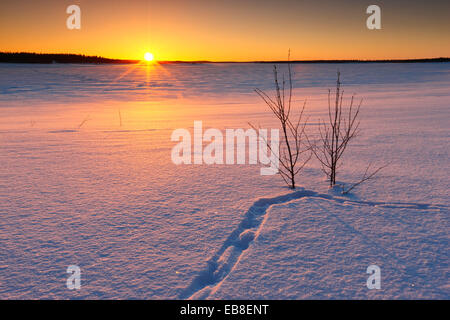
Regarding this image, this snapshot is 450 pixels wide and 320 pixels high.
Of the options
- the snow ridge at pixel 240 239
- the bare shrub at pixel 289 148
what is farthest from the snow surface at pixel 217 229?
the bare shrub at pixel 289 148

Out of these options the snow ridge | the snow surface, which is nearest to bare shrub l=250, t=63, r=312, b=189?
the snow surface

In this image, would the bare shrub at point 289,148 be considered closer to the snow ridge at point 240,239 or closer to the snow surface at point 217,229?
the snow surface at point 217,229

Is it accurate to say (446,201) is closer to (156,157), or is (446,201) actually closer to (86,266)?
(86,266)

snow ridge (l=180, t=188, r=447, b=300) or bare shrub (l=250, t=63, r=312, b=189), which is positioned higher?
bare shrub (l=250, t=63, r=312, b=189)

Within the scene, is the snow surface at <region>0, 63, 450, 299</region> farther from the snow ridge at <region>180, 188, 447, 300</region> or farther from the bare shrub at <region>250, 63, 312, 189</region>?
the bare shrub at <region>250, 63, 312, 189</region>

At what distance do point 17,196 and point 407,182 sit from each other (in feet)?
10.7

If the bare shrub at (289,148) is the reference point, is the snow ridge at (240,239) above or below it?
below

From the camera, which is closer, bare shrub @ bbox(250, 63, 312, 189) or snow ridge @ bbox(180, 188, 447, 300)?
snow ridge @ bbox(180, 188, 447, 300)

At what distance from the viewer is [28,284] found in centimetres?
147

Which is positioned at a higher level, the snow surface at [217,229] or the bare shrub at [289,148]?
the bare shrub at [289,148]

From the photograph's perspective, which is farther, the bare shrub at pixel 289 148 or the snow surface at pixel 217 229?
the bare shrub at pixel 289 148

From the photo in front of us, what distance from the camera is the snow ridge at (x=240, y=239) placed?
148 centimetres

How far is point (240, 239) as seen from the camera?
1883 mm

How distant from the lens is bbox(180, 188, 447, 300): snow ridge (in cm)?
148
